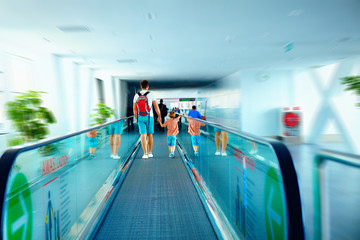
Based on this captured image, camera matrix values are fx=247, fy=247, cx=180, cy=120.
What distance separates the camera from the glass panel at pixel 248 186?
145 cm

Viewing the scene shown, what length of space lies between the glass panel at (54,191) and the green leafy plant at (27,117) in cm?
236

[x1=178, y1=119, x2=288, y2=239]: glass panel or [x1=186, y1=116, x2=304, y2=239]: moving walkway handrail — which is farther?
[x1=178, y1=119, x2=288, y2=239]: glass panel

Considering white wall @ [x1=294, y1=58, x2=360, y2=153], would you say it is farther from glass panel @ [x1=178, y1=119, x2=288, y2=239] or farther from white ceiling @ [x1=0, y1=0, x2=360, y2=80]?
glass panel @ [x1=178, y1=119, x2=288, y2=239]

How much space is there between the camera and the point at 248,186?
75.9 inches

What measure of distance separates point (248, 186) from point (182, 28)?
3.99 m

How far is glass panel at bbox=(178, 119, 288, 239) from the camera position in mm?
1451

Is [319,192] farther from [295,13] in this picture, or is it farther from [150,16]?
[295,13]

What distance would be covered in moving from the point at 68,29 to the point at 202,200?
4218mm

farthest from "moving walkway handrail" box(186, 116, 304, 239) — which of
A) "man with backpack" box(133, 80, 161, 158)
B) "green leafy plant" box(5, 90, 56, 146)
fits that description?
"green leafy plant" box(5, 90, 56, 146)

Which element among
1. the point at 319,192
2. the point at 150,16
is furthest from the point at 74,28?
the point at 319,192

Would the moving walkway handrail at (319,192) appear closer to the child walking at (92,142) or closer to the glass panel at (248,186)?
the glass panel at (248,186)

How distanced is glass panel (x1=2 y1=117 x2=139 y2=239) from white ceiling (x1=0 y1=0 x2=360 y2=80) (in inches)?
93.2

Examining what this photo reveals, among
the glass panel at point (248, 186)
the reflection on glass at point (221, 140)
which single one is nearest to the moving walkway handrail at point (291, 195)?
the glass panel at point (248, 186)

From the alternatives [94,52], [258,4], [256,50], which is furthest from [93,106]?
[258,4]
